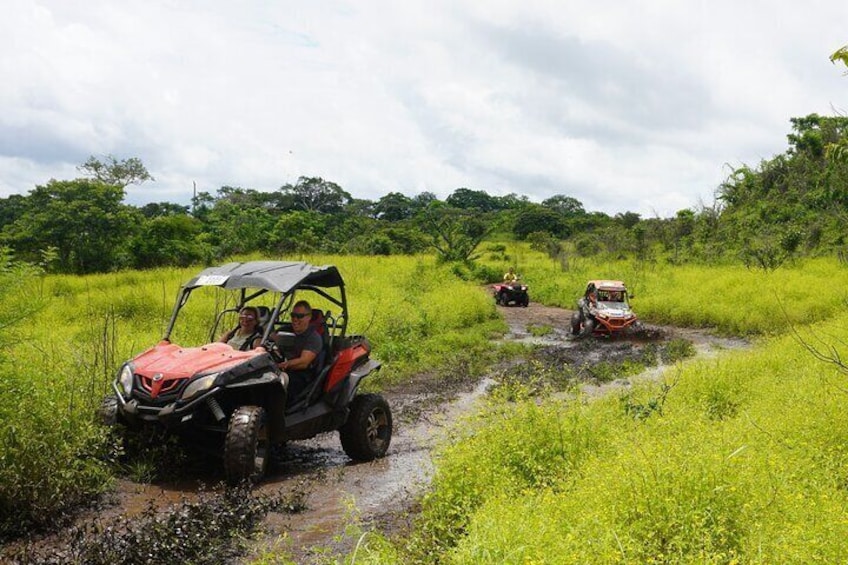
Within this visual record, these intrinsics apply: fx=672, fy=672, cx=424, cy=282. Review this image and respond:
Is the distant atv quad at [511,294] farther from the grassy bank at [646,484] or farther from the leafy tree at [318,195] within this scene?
the leafy tree at [318,195]

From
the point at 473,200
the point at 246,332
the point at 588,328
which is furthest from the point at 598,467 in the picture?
the point at 473,200

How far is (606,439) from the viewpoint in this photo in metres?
5.98

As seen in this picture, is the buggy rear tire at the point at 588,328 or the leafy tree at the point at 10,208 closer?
the buggy rear tire at the point at 588,328

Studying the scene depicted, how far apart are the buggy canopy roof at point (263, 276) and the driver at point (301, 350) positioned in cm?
32

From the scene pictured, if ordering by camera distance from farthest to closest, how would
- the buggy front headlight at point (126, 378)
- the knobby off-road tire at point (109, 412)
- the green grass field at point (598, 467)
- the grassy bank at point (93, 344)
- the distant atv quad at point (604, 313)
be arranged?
the distant atv quad at point (604, 313)
the knobby off-road tire at point (109, 412)
the buggy front headlight at point (126, 378)
the grassy bank at point (93, 344)
the green grass field at point (598, 467)

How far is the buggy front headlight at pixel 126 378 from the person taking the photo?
6.07 metres

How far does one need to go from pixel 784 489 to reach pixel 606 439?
5.30ft

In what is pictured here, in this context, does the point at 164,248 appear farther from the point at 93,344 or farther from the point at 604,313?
the point at 93,344

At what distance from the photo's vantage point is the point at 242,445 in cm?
580

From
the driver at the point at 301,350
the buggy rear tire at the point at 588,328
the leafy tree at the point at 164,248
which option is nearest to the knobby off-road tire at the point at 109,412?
the driver at the point at 301,350

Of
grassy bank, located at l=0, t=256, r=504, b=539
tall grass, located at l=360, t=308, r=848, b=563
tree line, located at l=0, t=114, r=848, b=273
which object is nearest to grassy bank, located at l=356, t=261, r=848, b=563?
tall grass, located at l=360, t=308, r=848, b=563

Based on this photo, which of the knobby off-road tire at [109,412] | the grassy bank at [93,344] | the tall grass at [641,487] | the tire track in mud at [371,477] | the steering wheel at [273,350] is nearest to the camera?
the tall grass at [641,487]

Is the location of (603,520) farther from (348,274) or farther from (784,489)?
(348,274)

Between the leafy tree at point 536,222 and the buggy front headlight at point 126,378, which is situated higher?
the leafy tree at point 536,222
